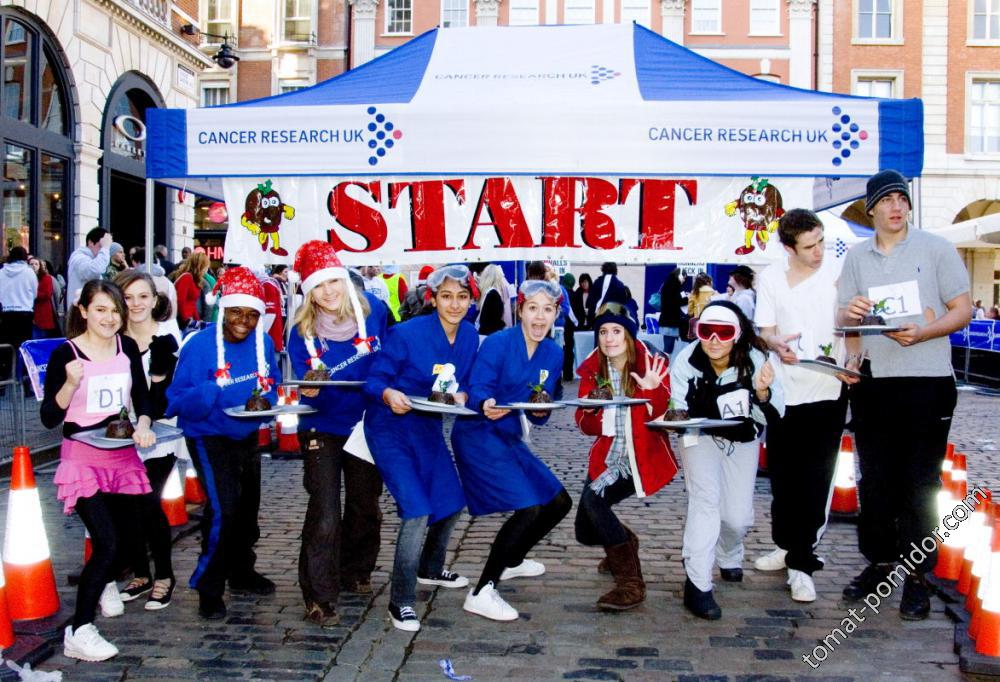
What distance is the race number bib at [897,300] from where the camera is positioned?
16.1 feet

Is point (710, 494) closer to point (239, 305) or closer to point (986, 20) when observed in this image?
point (239, 305)

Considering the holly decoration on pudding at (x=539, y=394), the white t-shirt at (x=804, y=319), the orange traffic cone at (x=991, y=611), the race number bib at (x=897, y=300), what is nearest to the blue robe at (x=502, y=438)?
the holly decoration on pudding at (x=539, y=394)

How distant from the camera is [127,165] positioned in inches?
780

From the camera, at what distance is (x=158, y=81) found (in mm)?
20812

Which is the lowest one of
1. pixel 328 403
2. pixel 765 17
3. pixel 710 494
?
pixel 710 494

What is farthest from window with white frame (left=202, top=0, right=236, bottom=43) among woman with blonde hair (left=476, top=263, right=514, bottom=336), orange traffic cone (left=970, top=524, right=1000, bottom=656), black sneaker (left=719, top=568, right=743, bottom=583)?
orange traffic cone (left=970, top=524, right=1000, bottom=656)

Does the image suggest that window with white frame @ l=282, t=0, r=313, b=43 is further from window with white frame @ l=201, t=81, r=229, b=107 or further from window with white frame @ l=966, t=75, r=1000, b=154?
window with white frame @ l=966, t=75, r=1000, b=154

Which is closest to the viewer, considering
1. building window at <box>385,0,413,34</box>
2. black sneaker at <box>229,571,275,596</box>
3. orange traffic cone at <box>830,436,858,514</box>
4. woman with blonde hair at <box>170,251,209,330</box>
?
black sneaker at <box>229,571,275,596</box>

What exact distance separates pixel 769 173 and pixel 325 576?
4.02 metres

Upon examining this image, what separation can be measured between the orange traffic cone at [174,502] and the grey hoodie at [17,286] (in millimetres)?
7581

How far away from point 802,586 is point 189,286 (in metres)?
9.18

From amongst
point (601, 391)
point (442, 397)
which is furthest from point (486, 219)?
point (442, 397)

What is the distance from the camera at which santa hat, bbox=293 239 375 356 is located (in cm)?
501

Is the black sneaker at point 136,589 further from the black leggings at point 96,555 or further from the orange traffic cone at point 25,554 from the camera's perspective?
the black leggings at point 96,555
